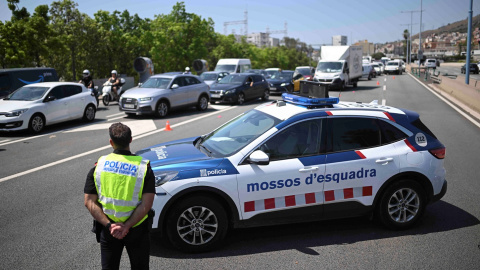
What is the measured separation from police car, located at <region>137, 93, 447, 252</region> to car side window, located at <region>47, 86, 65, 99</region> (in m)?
10.4

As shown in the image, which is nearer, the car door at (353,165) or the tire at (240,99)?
the car door at (353,165)

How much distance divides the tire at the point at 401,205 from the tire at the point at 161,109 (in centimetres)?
1285

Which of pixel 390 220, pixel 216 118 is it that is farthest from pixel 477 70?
pixel 390 220

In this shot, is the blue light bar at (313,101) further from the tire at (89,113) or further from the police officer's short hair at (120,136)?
the tire at (89,113)

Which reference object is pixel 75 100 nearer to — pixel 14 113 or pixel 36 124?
pixel 36 124

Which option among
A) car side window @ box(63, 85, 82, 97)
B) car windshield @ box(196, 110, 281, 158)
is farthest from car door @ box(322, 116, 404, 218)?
car side window @ box(63, 85, 82, 97)

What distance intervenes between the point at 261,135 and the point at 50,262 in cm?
275

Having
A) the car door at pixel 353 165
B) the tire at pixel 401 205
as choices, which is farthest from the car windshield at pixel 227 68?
the tire at pixel 401 205

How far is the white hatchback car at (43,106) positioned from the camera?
44.4 ft

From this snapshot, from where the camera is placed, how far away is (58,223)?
19.4ft

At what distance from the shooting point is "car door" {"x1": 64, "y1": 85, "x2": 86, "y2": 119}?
15422 mm

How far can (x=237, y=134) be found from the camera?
19.3ft

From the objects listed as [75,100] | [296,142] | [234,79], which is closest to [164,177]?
[296,142]

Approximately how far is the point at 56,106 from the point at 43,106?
21.7 inches
